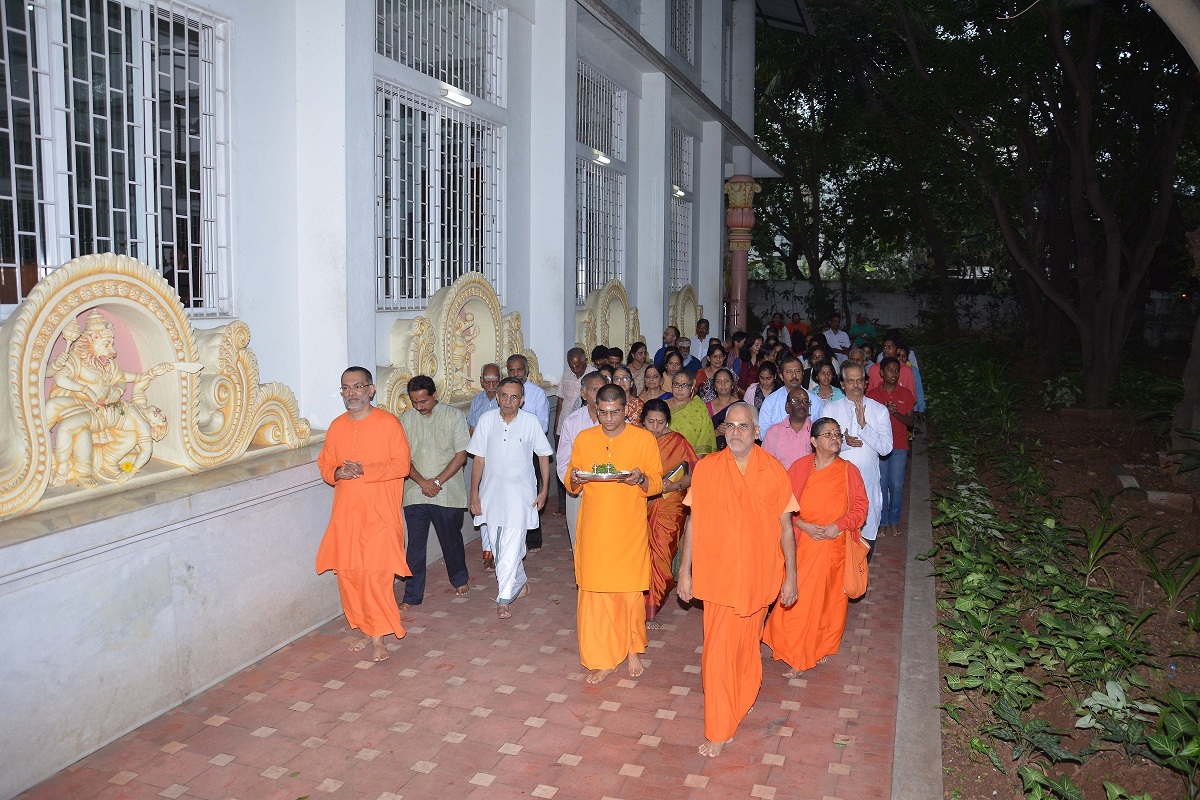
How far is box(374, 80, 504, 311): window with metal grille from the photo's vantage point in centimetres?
848

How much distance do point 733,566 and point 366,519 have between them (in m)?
2.45

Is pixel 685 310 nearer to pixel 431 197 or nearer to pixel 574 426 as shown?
pixel 431 197

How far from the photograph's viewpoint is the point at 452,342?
902 centimetres

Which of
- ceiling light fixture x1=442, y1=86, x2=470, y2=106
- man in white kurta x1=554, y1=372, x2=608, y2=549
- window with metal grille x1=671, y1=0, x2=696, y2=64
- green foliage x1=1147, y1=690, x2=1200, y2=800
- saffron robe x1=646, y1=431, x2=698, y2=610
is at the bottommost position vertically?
green foliage x1=1147, y1=690, x2=1200, y2=800

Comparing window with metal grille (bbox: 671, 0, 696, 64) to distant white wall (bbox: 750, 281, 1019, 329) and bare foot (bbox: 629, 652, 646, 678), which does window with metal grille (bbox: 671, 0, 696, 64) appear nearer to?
bare foot (bbox: 629, 652, 646, 678)

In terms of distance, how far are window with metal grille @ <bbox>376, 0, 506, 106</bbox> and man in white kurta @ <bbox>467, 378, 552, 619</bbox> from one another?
3.40m

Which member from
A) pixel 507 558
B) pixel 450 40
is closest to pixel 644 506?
pixel 507 558

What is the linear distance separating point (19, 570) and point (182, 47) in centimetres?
371

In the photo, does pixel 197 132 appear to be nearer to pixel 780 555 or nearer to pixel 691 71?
pixel 780 555

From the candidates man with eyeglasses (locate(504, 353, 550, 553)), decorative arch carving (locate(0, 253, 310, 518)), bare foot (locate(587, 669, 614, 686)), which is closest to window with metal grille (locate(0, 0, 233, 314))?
decorative arch carving (locate(0, 253, 310, 518))

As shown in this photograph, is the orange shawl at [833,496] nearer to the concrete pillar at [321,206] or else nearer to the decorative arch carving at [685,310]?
the concrete pillar at [321,206]

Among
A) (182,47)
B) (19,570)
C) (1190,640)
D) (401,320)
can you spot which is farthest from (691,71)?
(19,570)

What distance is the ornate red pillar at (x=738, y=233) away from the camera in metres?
21.5

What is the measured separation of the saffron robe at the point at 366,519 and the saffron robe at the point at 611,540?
1189mm
